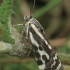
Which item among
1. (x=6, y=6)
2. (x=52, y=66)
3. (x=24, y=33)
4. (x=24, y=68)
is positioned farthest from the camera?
(x=24, y=68)

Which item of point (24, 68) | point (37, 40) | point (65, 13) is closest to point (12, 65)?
point (24, 68)

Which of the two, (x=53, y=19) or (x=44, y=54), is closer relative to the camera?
(x=44, y=54)

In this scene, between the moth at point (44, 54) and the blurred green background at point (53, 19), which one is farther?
the blurred green background at point (53, 19)

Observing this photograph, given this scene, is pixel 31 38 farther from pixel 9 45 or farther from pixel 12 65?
pixel 12 65

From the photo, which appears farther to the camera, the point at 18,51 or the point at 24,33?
the point at 24,33

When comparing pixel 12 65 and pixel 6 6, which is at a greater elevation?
pixel 6 6

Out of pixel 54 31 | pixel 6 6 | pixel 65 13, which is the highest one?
pixel 6 6

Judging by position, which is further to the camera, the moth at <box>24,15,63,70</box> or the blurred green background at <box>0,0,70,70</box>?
the blurred green background at <box>0,0,70,70</box>

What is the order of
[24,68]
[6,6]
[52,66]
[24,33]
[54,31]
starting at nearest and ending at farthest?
1. [6,6]
2. [52,66]
3. [24,33]
4. [24,68]
5. [54,31]

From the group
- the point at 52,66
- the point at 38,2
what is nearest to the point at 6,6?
the point at 52,66
